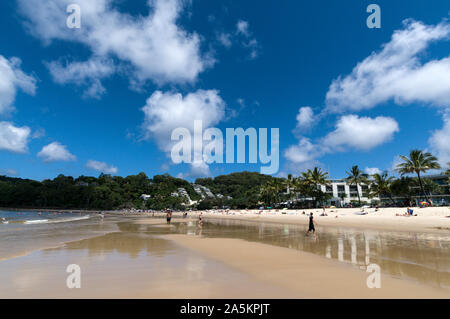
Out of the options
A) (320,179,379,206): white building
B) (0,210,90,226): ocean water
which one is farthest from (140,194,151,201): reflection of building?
(320,179,379,206): white building

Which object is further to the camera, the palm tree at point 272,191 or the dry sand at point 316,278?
the palm tree at point 272,191

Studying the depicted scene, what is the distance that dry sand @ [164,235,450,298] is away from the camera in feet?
17.0

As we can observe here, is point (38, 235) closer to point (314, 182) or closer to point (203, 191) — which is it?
point (314, 182)

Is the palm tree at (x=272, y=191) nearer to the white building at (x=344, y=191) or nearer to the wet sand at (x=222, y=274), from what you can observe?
the white building at (x=344, y=191)

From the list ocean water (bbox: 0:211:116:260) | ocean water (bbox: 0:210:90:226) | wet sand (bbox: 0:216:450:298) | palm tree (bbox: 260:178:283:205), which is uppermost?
palm tree (bbox: 260:178:283:205)

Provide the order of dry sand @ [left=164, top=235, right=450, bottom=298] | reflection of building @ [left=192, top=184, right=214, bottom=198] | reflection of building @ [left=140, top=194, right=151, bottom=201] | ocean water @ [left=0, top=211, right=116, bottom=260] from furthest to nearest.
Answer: reflection of building @ [left=192, top=184, right=214, bottom=198] < reflection of building @ [left=140, top=194, right=151, bottom=201] < ocean water @ [left=0, top=211, right=116, bottom=260] < dry sand @ [left=164, top=235, right=450, bottom=298]

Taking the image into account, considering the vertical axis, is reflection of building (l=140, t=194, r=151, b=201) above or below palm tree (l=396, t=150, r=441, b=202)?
below

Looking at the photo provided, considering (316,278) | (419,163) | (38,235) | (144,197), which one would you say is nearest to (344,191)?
(419,163)

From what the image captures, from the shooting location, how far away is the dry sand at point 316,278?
517 cm

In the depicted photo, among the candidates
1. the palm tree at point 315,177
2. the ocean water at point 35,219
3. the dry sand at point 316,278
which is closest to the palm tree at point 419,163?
the palm tree at point 315,177

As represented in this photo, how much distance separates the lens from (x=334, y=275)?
6.53m

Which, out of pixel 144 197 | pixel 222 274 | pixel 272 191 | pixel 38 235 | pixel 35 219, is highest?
pixel 272 191

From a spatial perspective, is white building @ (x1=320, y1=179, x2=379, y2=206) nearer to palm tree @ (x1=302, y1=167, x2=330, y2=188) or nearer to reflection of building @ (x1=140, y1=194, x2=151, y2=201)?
palm tree @ (x1=302, y1=167, x2=330, y2=188)

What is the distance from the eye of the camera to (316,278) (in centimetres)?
630
